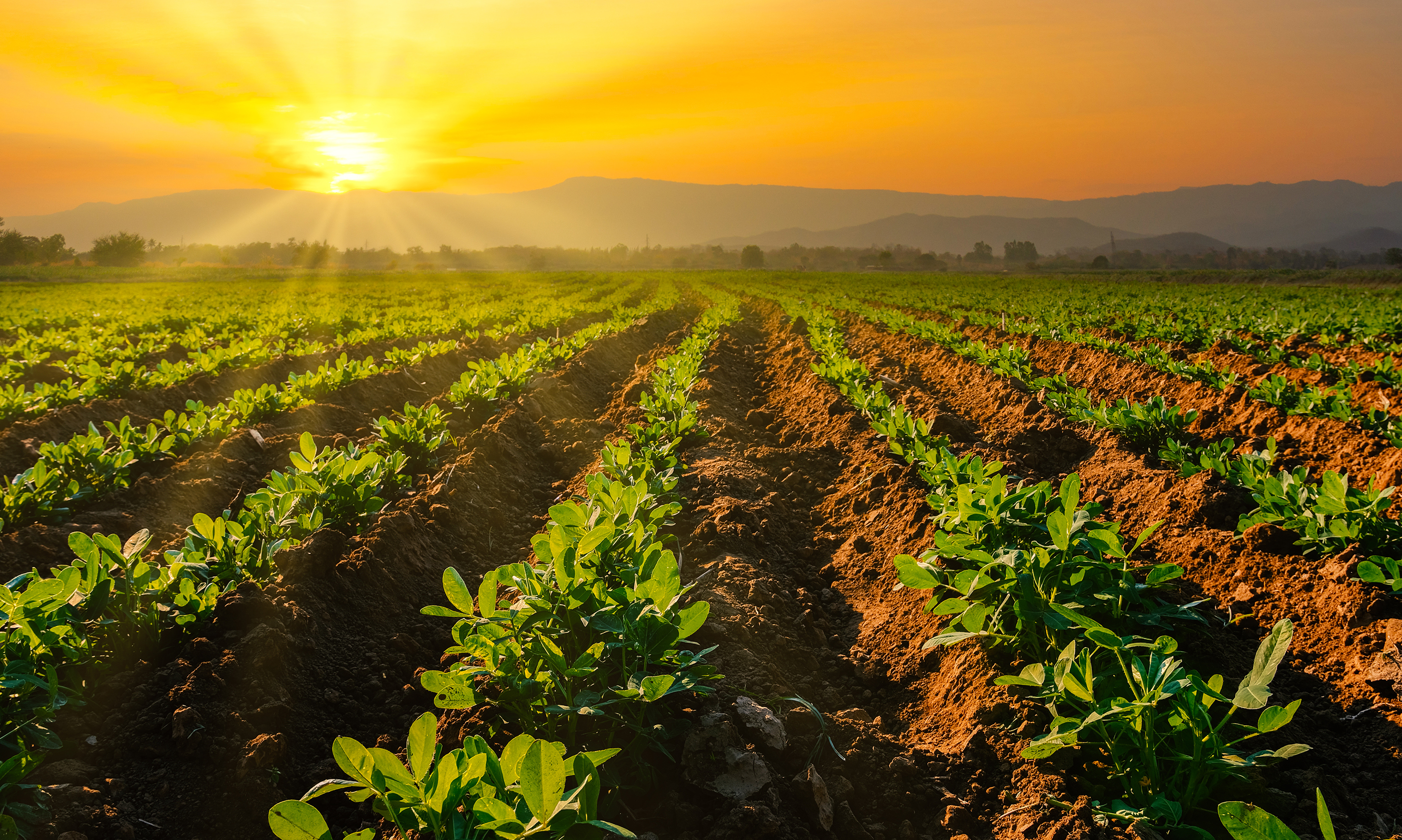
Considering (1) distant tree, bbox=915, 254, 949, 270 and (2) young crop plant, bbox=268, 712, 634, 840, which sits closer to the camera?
(2) young crop plant, bbox=268, 712, 634, 840

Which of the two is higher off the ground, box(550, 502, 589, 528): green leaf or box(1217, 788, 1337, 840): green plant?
box(550, 502, 589, 528): green leaf

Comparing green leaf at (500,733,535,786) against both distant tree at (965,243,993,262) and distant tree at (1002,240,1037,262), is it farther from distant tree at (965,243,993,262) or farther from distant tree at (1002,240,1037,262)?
distant tree at (1002,240,1037,262)

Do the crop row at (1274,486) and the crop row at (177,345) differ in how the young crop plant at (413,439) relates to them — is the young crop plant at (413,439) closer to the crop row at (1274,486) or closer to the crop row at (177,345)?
the crop row at (177,345)

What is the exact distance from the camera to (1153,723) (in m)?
2.08

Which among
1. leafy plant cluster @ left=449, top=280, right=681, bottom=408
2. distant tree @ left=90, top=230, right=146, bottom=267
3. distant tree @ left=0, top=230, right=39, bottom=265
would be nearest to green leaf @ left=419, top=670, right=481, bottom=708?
leafy plant cluster @ left=449, top=280, right=681, bottom=408

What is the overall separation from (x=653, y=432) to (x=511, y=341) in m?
9.87

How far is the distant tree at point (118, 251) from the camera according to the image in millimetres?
84625

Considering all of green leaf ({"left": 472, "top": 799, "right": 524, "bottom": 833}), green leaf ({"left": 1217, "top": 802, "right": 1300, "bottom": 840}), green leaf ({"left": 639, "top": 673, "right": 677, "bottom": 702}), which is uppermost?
green leaf ({"left": 1217, "top": 802, "right": 1300, "bottom": 840})

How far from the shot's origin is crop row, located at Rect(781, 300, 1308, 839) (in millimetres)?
1995

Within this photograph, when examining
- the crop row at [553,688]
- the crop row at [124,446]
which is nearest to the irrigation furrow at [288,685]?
the crop row at [553,688]

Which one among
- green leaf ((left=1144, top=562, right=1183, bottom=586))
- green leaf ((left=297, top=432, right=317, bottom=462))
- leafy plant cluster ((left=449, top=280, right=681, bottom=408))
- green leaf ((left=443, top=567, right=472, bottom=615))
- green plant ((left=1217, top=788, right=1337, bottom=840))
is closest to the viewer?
green plant ((left=1217, top=788, right=1337, bottom=840))

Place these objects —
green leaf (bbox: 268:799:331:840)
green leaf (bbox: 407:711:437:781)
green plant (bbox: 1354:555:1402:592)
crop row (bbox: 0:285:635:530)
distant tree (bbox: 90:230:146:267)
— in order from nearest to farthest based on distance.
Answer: green leaf (bbox: 268:799:331:840)
green leaf (bbox: 407:711:437:781)
green plant (bbox: 1354:555:1402:592)
crop row (bbox: 0:285:635:530)
distant tree (bbox: 90:230:146:267)

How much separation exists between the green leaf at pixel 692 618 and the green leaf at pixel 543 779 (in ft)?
2.40

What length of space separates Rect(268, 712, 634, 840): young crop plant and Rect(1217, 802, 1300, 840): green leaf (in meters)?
1.24
